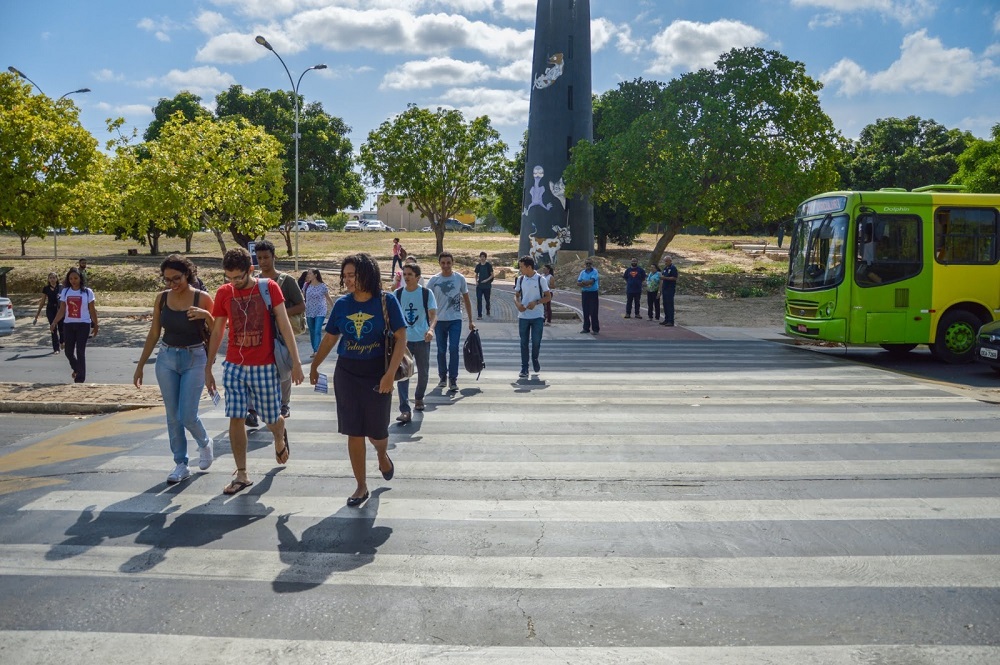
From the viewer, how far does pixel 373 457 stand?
293 inches

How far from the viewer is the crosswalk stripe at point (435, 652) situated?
3.78 metres

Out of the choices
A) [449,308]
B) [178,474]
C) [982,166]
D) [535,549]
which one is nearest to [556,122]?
[982,166]

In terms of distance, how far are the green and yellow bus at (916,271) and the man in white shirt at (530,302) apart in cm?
628

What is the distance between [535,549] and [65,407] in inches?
294

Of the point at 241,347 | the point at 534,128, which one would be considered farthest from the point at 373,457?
the point at 534,128

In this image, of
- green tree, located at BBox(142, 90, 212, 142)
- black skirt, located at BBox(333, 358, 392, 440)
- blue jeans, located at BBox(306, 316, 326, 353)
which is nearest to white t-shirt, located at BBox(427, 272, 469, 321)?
blue jeans, located at BBox(306, 316, 326, 353)

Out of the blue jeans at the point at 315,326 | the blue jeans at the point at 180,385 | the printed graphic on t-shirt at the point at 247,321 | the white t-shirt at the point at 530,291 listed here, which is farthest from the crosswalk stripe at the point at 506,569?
the blue jeans at the point at 315,326

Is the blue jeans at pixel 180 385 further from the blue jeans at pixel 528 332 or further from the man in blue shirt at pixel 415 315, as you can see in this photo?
the blue jeans at pixel 528 332

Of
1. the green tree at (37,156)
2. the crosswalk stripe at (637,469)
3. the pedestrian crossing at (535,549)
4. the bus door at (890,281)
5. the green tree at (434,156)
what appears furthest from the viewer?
the green tree at (434,156)

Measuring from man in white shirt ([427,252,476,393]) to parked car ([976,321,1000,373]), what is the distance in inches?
322

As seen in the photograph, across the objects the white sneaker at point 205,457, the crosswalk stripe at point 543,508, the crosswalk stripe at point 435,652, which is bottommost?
the crosswalk stripe at point 435,652

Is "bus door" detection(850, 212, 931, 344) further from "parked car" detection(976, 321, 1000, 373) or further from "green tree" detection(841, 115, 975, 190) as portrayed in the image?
"green tree" detection(841, 115, 975, 190)

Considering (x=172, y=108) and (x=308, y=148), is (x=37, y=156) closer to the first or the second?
(x=308, y=148)

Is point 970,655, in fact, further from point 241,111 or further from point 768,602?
point 241,111
